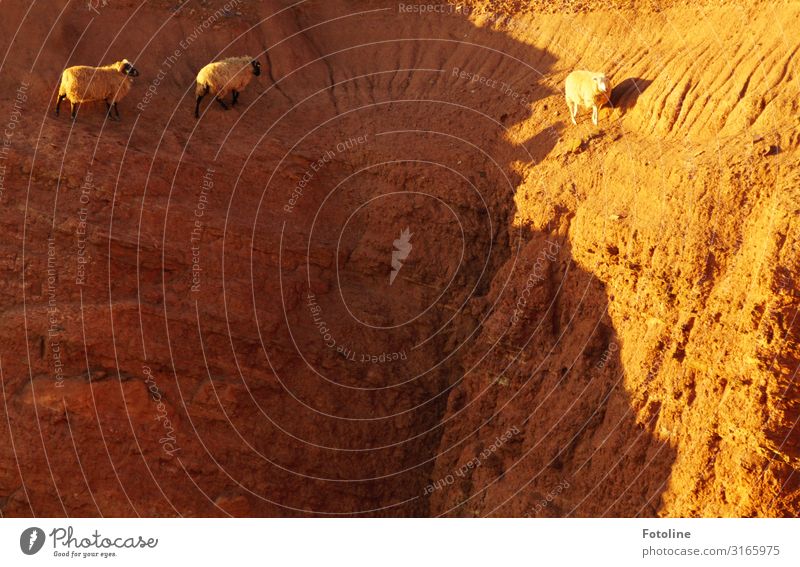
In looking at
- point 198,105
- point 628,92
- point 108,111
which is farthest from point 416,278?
point 108,111

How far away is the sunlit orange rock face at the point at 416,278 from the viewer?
1709 cm

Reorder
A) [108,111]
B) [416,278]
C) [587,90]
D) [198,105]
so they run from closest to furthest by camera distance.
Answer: [587,90]
[416,278]
[108,111]
[198,105]

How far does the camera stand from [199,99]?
23.8 metres

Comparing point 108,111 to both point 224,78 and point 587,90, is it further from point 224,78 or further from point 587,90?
point 587,90

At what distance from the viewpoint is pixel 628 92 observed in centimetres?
2105

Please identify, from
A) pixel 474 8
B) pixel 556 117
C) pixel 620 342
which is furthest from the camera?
pixel 474 8

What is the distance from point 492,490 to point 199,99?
1135 centimetres

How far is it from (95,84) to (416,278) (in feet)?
27.1

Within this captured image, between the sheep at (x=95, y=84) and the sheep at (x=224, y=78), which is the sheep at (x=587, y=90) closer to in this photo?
the sheep at (x=224, y=78)

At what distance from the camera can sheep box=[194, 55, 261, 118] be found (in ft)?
77.9

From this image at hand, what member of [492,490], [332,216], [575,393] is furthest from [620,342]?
[332,216]

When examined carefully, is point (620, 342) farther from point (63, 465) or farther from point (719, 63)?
point (63, 465)

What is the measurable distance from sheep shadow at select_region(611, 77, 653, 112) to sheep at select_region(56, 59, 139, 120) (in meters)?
10.8

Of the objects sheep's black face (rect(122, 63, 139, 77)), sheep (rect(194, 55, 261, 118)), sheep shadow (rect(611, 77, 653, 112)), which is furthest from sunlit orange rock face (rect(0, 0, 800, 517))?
sheep's black face (rect(122, 63, 139, 77))
